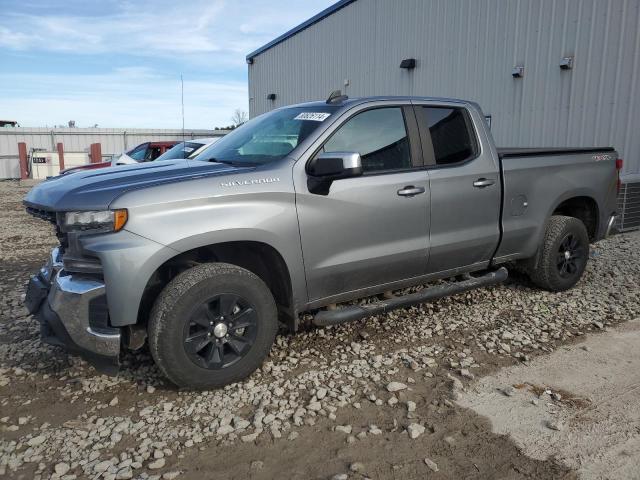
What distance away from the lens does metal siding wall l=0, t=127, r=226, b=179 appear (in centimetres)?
2638

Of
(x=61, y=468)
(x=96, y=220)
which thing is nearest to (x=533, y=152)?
(x=96, y=220)

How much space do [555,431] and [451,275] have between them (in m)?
1.77

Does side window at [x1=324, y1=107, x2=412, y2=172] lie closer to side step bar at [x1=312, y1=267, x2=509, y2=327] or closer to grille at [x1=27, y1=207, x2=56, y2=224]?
side step bar at [x1=312, y1=267, x2=509, y2=327]

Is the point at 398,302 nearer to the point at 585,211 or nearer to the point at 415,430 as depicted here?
the point at 415,430

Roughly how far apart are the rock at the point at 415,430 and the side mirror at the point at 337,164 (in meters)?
1.56

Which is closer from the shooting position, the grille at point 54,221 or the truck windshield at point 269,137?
the grille at point 54,221

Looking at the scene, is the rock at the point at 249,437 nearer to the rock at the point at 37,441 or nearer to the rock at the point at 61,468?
the rock at the point at 61,468

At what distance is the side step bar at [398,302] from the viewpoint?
366cm

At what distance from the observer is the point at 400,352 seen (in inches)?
154

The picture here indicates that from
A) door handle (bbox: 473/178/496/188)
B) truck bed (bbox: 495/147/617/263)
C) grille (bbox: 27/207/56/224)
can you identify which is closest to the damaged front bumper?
grille (bbox: 27/207/56/224)

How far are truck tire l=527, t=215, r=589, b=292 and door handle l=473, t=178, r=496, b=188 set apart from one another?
104cm

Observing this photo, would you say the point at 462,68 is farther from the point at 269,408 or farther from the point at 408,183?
the point at 269,408

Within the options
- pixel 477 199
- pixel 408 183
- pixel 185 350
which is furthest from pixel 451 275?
pixel 185 350

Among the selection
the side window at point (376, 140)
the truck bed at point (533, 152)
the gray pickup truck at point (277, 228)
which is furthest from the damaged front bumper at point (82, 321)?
the truck bed at point (533, 152)
